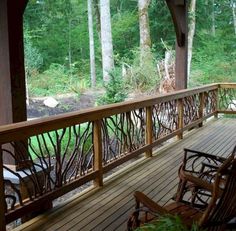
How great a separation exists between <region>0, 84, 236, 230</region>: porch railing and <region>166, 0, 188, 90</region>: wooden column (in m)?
0.61

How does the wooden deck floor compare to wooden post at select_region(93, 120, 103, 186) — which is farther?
wooden post at select_region(93, 120, 103, 186)

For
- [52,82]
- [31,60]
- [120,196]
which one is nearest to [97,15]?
[31,60]

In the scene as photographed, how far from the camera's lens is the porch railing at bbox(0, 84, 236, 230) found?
3.22 m

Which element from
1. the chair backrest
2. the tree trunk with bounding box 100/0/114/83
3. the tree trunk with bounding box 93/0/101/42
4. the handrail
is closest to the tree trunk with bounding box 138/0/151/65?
the tree trunk with bounding box 100/0/114/83

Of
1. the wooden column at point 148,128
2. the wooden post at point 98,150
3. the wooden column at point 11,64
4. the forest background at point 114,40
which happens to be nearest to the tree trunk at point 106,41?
the forest background at point 114,40

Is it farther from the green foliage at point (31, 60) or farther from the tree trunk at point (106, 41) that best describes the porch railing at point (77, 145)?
the green foliage at point (31, 60)

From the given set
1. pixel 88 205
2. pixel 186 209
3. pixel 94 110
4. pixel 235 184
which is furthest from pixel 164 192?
pixel 235 184

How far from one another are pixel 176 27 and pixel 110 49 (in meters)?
7.23

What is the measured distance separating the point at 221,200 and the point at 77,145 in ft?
7.18

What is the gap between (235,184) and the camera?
2.21 metres

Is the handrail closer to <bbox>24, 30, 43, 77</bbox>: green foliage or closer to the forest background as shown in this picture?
the forest background

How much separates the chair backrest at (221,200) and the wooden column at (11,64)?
2026 mm

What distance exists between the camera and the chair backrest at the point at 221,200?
212 centimetres

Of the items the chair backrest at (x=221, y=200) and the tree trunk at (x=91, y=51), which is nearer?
the chair backrest at (x=221, y=200)
